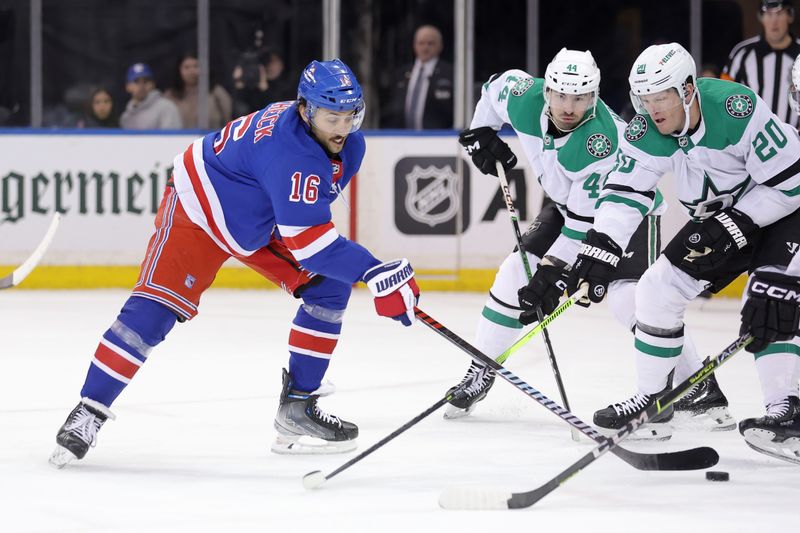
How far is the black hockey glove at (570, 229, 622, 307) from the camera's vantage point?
3.34m

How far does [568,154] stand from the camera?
3.75 m

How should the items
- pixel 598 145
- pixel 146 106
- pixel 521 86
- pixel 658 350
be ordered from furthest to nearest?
pixel 146 106 < pixel 521 86 < pixel 598 145 < pixel 658 350

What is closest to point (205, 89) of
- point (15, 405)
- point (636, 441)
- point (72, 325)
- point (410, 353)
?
point (72, 325)

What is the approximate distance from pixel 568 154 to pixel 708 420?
817 millimetres

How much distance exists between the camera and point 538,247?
3.92 meters

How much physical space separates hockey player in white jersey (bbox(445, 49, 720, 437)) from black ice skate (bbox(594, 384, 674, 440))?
0.07 ft

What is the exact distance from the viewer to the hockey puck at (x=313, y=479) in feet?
9.63

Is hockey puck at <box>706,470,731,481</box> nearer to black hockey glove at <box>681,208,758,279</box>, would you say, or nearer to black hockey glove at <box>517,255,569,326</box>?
black hockey glove at <box>681,208,758,279</box>

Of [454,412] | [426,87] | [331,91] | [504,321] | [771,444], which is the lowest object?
[454,412]

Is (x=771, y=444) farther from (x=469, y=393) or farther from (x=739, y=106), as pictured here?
(x=469, y=393)

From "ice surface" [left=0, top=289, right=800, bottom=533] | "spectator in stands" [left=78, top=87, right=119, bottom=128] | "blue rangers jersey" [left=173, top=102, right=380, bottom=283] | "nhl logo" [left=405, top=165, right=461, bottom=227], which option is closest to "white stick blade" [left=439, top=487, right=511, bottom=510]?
"ice surface" [left=0, top=289, right=800, bottom=533]

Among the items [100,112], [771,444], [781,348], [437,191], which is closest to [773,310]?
[781,348]

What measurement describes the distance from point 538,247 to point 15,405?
1.56 metres

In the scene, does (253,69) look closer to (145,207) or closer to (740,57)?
(145,207)
